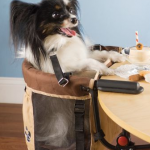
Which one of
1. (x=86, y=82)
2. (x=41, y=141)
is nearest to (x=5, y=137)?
(x=41, y=141)

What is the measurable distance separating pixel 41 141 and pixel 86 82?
440 mm

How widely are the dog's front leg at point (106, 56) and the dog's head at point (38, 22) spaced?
0.28m

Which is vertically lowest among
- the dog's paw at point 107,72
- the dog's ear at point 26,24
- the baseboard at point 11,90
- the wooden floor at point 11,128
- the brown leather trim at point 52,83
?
the wooden floor at point 11,128

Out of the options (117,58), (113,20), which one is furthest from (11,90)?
(117,58)

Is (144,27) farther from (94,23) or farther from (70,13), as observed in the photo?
(70,13)

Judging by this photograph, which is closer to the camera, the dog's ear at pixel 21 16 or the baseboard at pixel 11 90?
the dog's ear at pixel 21 16

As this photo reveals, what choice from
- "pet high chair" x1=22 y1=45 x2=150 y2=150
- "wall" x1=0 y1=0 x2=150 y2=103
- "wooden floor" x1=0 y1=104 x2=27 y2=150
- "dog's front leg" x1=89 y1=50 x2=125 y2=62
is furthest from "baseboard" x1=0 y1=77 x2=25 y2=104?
"pet high chair" x1=22 y1=45 x2=150 y2=150

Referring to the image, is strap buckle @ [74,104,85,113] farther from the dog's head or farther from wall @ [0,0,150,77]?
wall @ [0,0,150,77]

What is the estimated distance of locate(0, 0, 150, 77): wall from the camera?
6.82 feet

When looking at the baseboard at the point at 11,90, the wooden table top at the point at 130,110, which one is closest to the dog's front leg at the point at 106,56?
the wooden table top at the point at 130,110

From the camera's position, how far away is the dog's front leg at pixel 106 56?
1.38m

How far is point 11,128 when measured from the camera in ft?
6.88

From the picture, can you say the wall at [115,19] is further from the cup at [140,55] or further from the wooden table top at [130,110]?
the wooden table top at [130,110]

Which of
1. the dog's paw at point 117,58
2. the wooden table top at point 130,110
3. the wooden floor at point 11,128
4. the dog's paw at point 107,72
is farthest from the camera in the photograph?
A: the wooden floor at point 11,128
